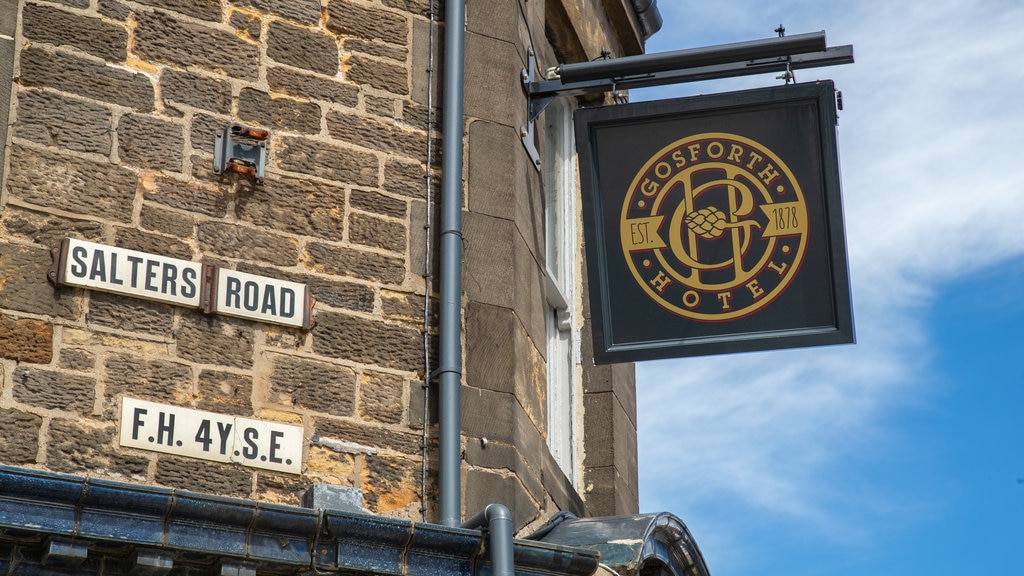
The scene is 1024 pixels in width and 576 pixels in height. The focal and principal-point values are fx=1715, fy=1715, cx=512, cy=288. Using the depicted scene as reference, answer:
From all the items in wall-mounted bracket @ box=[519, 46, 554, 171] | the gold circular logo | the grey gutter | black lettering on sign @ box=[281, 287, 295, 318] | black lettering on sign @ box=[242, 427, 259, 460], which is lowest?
the grey gutter

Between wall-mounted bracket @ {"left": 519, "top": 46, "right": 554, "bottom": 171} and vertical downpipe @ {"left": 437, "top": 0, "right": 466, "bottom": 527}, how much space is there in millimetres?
469

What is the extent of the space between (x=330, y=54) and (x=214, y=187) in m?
0.87

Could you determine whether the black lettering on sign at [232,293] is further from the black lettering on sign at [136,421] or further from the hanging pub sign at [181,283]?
the black lettering on sign at [136,421]

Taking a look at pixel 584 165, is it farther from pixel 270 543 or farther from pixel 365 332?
pixel 270 543

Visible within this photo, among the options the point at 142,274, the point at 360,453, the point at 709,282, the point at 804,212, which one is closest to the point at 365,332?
the point at 360,453

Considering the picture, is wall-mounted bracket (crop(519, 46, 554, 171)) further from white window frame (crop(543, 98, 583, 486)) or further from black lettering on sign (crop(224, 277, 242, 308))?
black lettering on sign (crop(224, 277, 242, 308))

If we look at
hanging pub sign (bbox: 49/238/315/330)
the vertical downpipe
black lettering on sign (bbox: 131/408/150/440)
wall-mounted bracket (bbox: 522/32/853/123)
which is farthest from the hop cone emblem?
black lettering on sign (bbox: 131/408/150/440)

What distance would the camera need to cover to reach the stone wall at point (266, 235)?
6.26 meters

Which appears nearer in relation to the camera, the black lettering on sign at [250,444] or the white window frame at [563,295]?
the black lettering on sign at [250,444]

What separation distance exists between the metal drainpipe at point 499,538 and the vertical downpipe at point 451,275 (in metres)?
0.43

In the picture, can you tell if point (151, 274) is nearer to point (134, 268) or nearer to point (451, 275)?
point (134, 268)

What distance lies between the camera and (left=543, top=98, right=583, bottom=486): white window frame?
8781mm

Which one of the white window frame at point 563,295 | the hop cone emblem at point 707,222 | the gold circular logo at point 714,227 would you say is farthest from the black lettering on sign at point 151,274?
the white window frame at point 563,295

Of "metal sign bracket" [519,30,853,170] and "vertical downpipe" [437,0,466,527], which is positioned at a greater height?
"metal sign bracket" [519,30,853,170]
